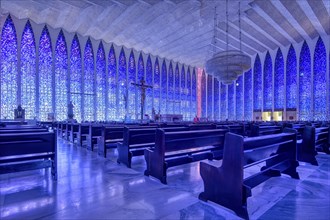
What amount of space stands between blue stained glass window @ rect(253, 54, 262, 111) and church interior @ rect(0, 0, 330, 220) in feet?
0.38

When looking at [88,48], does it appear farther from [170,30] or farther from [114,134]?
[114,134]

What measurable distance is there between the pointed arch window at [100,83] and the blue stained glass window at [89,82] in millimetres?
505

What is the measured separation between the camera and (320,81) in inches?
664

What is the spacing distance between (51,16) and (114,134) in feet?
51.1

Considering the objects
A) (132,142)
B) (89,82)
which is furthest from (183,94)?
(132,142)

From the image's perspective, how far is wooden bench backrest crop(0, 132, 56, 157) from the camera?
2264 millimetres

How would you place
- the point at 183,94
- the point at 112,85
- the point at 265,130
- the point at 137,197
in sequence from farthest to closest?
1. the point at 183,94
2. the point at 112,85
3. the point at 265,130
4. the point at 137,197

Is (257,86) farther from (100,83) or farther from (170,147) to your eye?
(170,147)

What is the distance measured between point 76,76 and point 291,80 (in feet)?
69.5

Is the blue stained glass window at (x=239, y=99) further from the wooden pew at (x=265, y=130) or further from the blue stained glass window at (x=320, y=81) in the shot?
the wooden pew at (x=265, y=130)

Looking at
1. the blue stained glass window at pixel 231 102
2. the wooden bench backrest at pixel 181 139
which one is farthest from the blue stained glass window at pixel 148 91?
the wooden bench backrest at pixel 181 139

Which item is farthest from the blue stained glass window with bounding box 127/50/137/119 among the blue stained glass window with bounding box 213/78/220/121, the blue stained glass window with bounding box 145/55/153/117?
the blue stained glass window with bounding box 213/78/220/121

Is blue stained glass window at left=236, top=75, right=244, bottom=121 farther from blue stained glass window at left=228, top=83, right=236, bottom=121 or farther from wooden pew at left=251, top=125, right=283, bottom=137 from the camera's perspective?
wooden pew at left=251, top=125, right=283, bottom=137

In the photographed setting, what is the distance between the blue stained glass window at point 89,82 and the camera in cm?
1892
